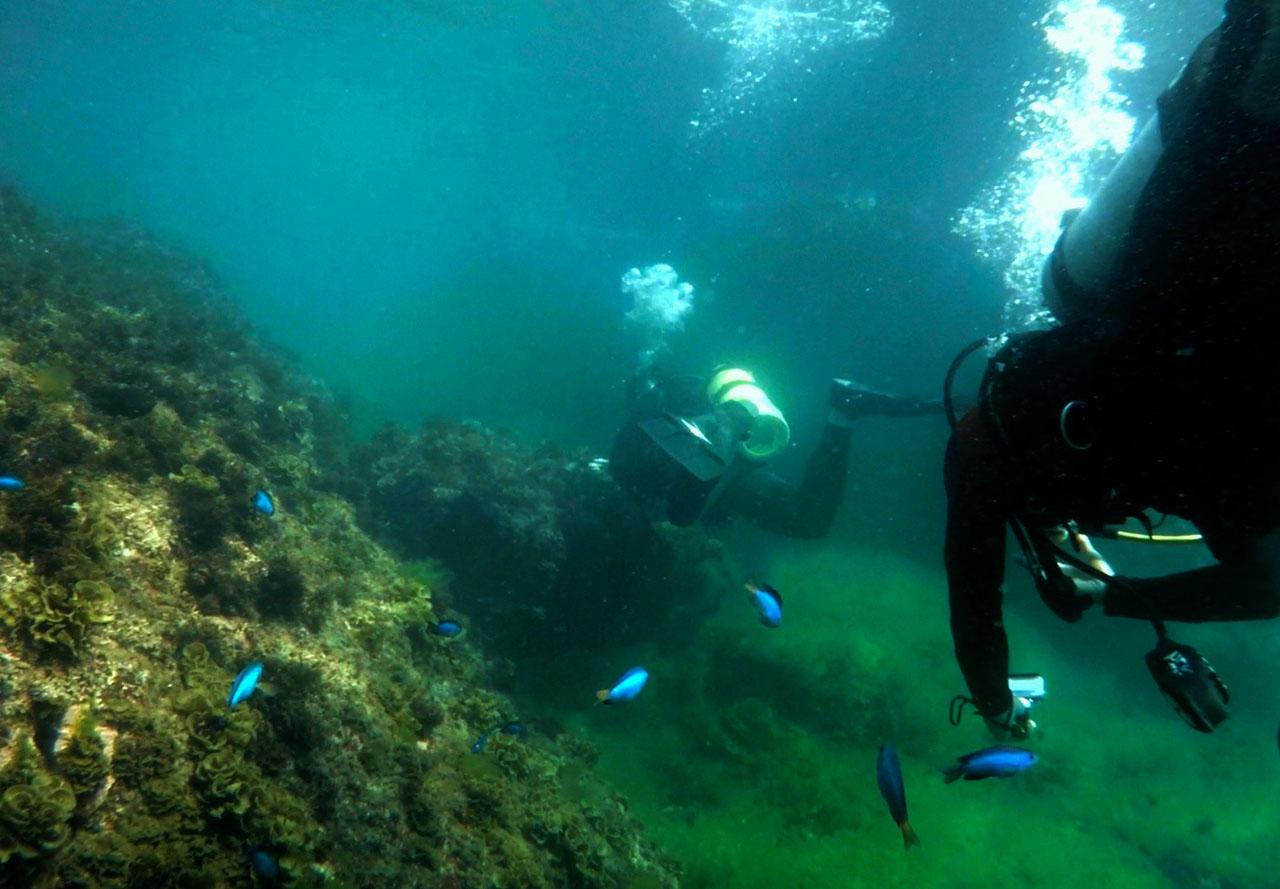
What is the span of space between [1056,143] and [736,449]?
16.0 m

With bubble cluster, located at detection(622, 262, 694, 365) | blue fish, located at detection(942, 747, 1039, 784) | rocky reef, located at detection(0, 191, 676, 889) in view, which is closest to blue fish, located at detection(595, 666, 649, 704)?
rocky reef, located at detection(0, 191, 676, 889)

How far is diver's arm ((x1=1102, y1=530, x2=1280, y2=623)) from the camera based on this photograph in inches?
97.0

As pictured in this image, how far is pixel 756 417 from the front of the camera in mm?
11773

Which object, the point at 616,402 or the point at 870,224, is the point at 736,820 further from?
the point at 870,224

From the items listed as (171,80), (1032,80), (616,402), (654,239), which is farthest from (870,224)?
(171,80)

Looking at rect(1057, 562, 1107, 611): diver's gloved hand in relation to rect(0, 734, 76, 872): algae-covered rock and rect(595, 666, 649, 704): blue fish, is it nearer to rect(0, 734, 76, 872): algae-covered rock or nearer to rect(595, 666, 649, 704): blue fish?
rect(595, 666, 649, 704): blue fish

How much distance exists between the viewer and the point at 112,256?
20422 millimetres

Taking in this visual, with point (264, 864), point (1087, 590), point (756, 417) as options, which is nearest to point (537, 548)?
point (756, 417)

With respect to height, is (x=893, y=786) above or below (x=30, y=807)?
above

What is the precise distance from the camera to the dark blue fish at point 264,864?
345 centimetres

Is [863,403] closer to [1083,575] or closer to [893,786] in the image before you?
[1083,575]

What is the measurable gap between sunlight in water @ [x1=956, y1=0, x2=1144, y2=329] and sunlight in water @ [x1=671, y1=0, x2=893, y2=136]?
4785 mm

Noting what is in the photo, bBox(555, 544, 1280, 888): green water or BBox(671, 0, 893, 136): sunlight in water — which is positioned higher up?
BBox(671, 0, 893, 136): sunlight in water

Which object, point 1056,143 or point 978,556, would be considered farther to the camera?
point 1056,143
